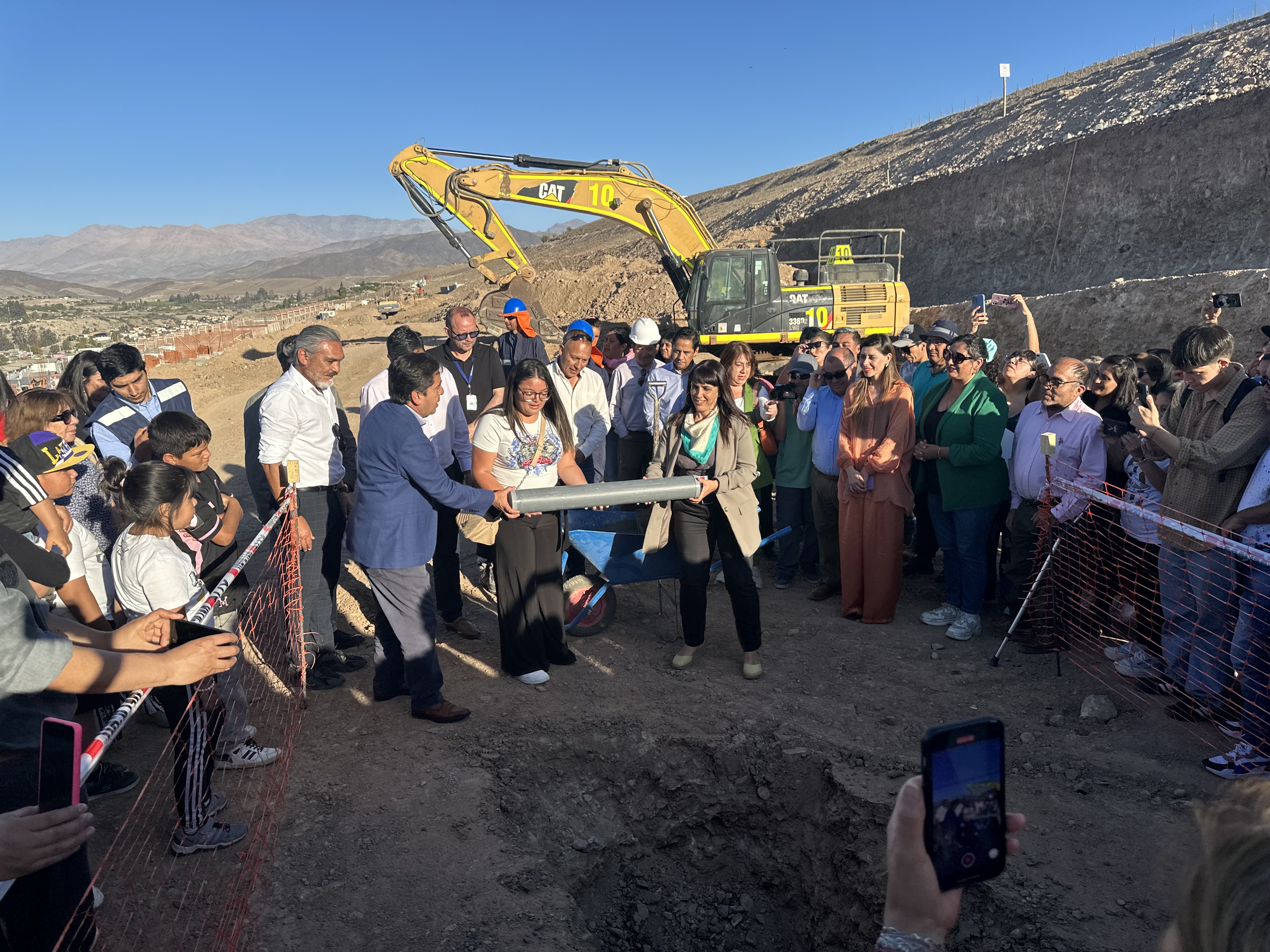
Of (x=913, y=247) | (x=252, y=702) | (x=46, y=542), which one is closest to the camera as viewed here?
(x=46, y=542)

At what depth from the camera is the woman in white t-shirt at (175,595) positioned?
3475 millimetres

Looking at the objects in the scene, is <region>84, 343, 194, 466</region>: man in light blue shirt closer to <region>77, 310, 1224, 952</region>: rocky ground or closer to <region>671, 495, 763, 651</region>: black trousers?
<region>77, 310, 1224, 952</region>: rocky ground

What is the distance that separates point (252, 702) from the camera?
4.82 meters

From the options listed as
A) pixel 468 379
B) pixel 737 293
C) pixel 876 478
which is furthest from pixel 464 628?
pixel 737 293

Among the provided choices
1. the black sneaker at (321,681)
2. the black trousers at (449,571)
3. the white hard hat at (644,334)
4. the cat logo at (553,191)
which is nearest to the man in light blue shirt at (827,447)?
the white hard hat at (644,334)

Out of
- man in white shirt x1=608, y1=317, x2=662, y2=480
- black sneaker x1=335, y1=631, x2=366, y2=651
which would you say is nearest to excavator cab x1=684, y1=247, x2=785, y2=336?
man in white shirt x1=608, y1=317, x2=662, y2=480

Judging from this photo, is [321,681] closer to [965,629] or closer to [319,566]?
[319,566]

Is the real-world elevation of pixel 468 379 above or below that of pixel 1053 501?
above

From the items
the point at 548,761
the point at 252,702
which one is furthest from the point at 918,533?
the point at 252,702

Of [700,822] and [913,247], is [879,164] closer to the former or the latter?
[913,247]

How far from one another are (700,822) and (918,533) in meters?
3.53

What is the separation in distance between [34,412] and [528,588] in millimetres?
2918

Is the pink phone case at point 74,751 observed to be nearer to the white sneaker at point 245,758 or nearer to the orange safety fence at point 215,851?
the orange safety fence at point 215,851

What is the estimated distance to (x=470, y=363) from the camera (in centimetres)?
653
